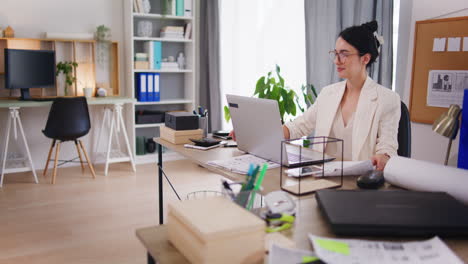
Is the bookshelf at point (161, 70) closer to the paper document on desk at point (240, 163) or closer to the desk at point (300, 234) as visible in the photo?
the paper document on desk at point (240, 163)

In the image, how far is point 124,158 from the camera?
491 centimetres

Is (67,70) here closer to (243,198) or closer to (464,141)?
(464,141)

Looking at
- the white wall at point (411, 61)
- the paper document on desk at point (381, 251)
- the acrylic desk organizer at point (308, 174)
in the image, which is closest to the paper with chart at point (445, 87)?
the white wall at point (411, 61)

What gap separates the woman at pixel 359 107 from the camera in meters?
2.36

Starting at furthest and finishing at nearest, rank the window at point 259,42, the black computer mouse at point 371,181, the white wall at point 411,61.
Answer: the window at point 259,42, the white wall at point 411,61, the black computer mouse at point 371,181

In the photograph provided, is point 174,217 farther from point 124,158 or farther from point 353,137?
point 124,158

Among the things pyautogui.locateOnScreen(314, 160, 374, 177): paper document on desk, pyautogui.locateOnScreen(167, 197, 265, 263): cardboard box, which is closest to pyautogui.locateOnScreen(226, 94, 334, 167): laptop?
pyautogui.locateOnScreen(314, 160, 374, 177): paper document on desk

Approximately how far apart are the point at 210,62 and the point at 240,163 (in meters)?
3.52

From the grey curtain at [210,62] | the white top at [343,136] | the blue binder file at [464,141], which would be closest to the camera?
the blue binder file at [464,141]

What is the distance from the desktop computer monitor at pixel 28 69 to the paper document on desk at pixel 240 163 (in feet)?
10.5

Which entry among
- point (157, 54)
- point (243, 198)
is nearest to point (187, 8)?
point (157, 54)

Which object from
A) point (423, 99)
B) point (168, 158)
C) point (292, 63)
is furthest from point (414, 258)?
point (168, 158)

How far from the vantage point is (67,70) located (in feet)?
15.8

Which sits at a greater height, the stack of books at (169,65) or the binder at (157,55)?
the binder at (157,55)
